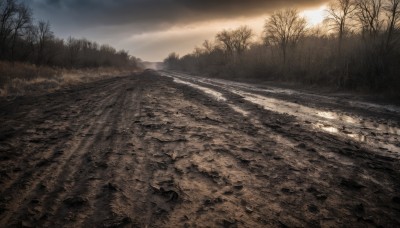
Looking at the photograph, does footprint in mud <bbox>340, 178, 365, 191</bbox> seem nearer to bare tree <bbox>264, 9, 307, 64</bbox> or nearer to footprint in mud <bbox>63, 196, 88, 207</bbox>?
footprint in mud <bbox>63, 196, 88, 207</bbox>

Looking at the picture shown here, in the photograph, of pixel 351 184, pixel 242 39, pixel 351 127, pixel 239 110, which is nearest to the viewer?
pixel 351 184

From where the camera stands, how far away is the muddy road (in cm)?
273

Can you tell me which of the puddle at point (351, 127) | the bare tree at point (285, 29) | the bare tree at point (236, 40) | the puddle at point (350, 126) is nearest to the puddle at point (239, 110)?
the puddle at point (350, 126)

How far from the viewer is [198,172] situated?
3838 mm

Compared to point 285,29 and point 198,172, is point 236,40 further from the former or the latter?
point 198,172

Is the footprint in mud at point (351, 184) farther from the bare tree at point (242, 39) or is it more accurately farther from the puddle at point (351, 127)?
the bare tree at point (242, 39)

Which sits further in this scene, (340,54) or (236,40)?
(236,40)

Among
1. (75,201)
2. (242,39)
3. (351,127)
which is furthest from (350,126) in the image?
(242,39)

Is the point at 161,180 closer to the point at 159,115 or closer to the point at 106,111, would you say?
the point at 159,115

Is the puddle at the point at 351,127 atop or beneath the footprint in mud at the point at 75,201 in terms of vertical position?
atop

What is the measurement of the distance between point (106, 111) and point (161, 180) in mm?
5496

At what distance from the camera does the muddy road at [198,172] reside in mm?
2732

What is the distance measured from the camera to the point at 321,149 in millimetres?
4777

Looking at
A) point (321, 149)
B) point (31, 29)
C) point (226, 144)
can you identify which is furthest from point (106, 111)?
point (31, 29)
